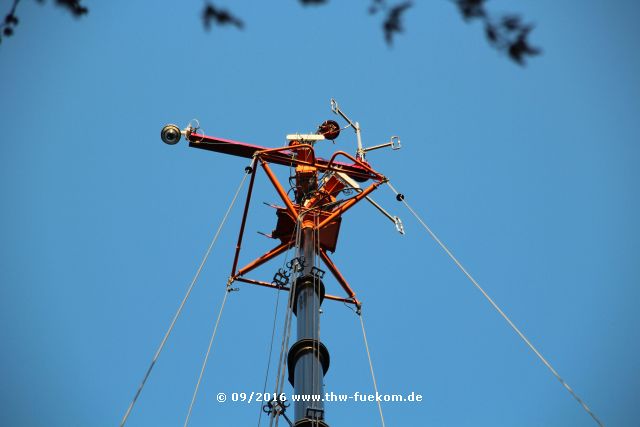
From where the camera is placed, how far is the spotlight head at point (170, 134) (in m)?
13.1

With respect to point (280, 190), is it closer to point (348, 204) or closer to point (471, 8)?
point (348, 204)

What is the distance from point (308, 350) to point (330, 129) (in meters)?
7.43

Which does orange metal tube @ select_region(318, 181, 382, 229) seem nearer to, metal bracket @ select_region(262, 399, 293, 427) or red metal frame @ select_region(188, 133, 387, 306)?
red metal frame @ select_region(188, 133, 387, 306)

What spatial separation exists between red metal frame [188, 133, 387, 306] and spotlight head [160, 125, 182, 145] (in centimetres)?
27

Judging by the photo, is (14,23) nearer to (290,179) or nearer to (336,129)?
(290,179)

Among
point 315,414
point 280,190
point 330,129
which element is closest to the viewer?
point 315,414

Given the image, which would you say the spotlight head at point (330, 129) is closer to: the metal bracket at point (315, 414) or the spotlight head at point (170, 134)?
the spotlight head at point (170, 134)

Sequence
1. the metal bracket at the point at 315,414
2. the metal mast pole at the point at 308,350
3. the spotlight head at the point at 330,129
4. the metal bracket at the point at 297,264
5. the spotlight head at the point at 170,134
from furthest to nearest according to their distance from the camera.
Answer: the spotlight head at the point at 330,129
the spotlight head at the point at 170,134
the metal bracket at the point at 297,264
the metal mast pole at the point at 308,350
the metal bracket at the point at 315,414

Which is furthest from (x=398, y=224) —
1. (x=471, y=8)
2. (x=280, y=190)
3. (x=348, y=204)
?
(x=471, y=8)

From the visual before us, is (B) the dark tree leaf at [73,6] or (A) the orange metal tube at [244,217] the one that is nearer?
(B) the dark tree leaf at [73,6]

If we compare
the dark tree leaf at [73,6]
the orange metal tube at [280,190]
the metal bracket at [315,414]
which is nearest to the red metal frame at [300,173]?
the orange metal tube at [280,190]

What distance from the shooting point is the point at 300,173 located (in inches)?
512

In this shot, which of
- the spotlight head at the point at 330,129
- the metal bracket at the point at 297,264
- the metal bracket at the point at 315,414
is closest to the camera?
the metal bracket at the point at 315,414

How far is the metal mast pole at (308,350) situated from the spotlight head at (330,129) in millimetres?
4126
